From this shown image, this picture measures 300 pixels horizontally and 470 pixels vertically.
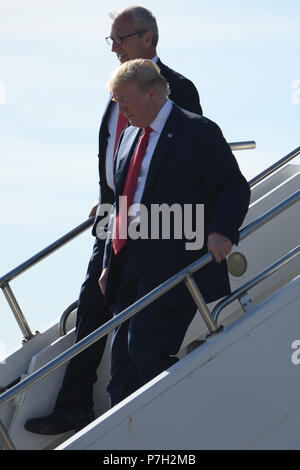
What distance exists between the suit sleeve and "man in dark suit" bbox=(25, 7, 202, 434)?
23.1 inches

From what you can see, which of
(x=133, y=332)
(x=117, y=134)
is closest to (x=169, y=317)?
(x=133, y=332)

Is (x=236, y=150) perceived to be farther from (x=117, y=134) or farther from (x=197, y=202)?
(x=197, y=202)

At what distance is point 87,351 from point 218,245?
1359mm


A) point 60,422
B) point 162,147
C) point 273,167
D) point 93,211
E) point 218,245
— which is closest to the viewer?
point 218,245

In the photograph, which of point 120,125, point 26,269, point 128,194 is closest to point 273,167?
point 120,125

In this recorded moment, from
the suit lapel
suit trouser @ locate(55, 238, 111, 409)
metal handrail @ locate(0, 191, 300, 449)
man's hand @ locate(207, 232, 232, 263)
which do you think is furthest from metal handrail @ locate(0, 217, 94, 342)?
man's hand @ locate(207, 232, 232, 263)

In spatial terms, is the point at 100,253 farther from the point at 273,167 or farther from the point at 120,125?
the point at 273,167

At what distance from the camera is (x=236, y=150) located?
21.6 feet

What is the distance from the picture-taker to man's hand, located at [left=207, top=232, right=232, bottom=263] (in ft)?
15.1

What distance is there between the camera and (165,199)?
15.7 ft

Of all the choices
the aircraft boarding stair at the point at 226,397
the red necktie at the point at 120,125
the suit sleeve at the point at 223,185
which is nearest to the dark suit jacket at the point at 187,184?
the suit sleeve at the point at 223,185

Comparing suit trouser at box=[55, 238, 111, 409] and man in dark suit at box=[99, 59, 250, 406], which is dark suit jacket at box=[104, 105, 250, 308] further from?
suit trouser at box=[55, 238, 111, 409]

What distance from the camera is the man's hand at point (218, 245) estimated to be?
4.59 meters

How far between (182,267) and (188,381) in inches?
19.9
